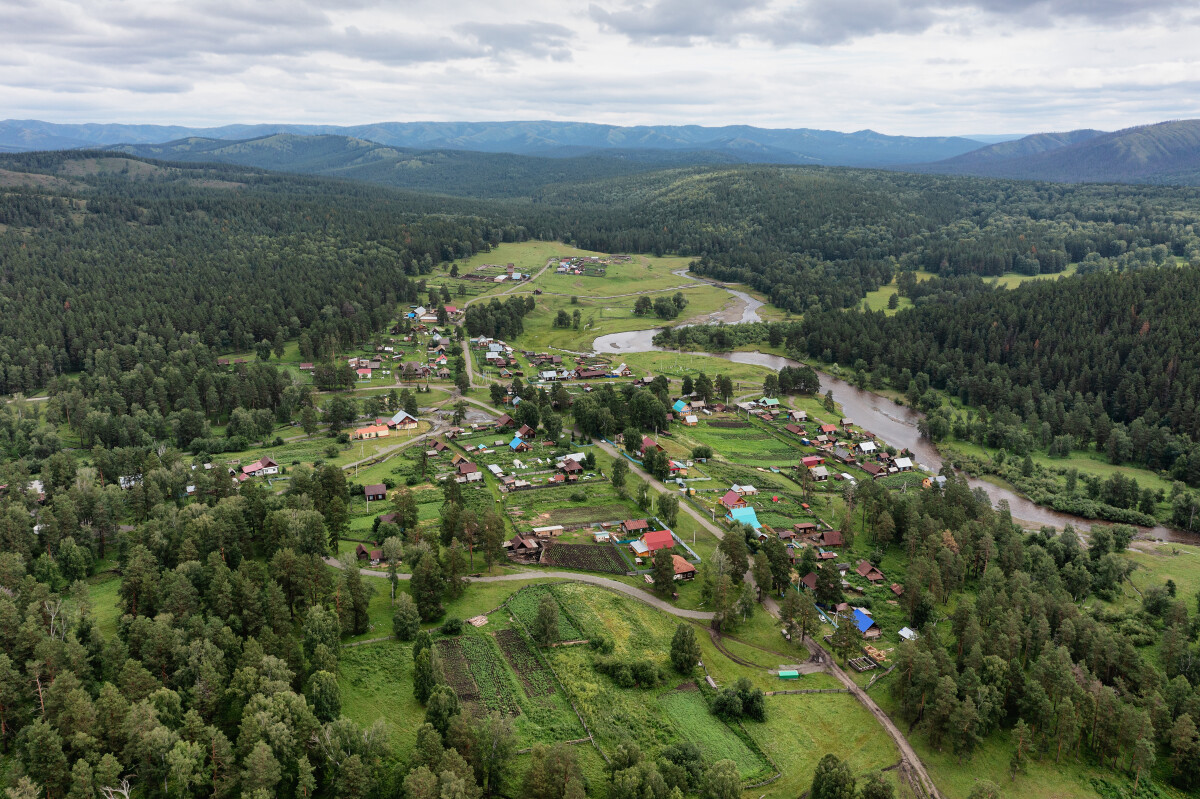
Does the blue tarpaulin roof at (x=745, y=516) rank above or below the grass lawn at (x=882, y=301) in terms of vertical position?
below

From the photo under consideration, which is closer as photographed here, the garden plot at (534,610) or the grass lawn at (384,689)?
the grass lawn at (384,689)

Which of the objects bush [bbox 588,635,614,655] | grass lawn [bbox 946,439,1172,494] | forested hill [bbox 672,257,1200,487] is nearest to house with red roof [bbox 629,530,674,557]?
bush [bbox 588,635,614,655]

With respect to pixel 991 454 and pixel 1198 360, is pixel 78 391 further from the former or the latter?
pixel 1198 360

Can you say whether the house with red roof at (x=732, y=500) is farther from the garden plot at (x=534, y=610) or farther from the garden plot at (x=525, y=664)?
the garden plot at (x=525, y=664)

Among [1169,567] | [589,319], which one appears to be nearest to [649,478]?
[1169,567]

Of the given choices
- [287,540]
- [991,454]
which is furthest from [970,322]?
[287,540]

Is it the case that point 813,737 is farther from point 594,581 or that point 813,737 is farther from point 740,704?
point 594,581

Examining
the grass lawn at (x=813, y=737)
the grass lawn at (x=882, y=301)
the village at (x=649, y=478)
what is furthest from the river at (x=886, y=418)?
the grass lawn at (x=813, y=737)

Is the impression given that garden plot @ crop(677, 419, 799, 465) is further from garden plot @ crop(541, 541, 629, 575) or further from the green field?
the green field
